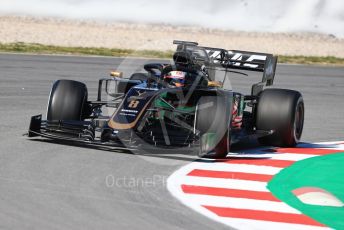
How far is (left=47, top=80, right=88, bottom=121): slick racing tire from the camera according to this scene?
35.9ft

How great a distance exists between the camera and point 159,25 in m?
46.8

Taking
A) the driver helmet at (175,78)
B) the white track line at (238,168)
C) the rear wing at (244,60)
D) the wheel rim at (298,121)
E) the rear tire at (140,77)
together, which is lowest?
the white track line at (238,168)

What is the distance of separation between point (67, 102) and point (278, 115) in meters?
2.86

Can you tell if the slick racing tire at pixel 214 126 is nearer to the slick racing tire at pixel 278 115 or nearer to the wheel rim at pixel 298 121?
the slick racing tire at pixel 278 115

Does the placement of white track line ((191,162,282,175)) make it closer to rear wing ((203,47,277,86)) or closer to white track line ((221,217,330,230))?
white track line ((221,217,330,230))

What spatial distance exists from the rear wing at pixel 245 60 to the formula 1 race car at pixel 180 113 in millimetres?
68

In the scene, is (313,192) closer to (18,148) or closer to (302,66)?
(18,148)

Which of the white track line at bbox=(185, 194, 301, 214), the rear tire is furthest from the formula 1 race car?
the white track line at bbox=(185, 194, 301, 214)

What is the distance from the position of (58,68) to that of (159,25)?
25795 mm

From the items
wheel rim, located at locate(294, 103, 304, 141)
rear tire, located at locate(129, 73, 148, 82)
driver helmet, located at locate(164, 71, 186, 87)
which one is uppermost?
driver helmet, located at locate(164, 71, 186, 87)

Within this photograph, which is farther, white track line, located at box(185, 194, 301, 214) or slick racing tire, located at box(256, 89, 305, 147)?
slick racing tire, located at box(256, 89, 305, 147)

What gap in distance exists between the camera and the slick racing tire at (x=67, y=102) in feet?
35.9

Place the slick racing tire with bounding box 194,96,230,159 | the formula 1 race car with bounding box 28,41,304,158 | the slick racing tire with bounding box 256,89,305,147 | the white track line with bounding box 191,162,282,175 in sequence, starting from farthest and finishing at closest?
1. the slick racing tire with bounding box 256,89,305,147
2. the formula 1 race car with bounding box 28,41,304,158
3. the slick racing tire with bounding box 194,96,230,159
4. the white track line with bounding box 191,162,282,175

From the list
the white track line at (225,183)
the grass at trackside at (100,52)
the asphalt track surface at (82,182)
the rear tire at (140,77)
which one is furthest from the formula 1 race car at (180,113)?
the grass at trackside at (100,52)
